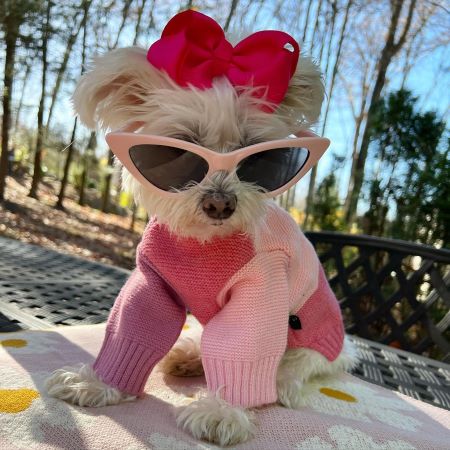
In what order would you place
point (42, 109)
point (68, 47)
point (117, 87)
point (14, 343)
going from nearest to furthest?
point (117, 87) < point (14, 343) < point (68, 47) < point (42, 109)

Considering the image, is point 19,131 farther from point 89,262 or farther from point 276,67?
point 276,67

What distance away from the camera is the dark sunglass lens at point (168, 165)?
3.70ft

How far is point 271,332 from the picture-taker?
3.90 ft

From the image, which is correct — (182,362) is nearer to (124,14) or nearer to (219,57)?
(219,57)

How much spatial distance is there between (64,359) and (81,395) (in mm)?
338

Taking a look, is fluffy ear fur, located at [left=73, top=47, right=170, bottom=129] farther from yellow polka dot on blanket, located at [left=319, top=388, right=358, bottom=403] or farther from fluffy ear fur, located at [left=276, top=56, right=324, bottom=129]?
yellow polka dot on blanket, located at [left=319, top=388, right=358, bottom=403]

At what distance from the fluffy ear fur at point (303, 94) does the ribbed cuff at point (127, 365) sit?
732 mm

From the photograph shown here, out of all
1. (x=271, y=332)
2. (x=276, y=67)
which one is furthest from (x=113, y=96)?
(x=271, y=332)

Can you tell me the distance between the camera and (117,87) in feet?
4.02

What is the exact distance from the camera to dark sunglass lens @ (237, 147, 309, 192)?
117cm

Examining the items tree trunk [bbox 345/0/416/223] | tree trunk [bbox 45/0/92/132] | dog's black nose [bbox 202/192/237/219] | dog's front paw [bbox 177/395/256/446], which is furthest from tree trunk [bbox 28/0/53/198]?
dog's front paw [bbox 177/395/256/446]

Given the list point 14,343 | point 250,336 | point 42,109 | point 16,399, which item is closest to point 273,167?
point 250,336

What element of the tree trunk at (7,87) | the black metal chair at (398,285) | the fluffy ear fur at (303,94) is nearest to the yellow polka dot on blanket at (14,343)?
the fluffy ear fur at (303,94)

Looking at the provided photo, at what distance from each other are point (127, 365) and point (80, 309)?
30.6 inches
